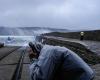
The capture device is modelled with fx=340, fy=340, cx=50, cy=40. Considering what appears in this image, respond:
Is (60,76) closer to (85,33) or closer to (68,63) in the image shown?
(68,63)

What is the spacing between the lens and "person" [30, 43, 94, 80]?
4453mm

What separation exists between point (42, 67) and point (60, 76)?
351 mm

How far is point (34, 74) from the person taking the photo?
14.9ft

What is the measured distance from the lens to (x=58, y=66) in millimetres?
4551

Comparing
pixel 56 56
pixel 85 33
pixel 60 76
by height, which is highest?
pixel 56 56

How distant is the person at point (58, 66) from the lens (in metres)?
4.45

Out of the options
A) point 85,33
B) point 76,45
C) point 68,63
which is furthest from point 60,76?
point 85,33

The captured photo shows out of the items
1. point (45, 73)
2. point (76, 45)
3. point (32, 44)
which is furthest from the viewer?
point (76, 45)

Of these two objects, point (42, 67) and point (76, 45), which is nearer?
point (42, 67)

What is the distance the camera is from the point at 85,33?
40188 millimetres

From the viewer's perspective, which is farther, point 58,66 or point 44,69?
point 58,66

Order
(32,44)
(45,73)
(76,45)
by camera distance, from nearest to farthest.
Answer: (45,73)
(32,44)
(76,45)

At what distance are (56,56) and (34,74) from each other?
1.26 ft

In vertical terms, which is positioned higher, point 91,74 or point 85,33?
point 91,74
